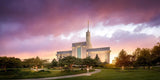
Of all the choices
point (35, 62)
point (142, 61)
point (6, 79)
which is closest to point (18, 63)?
point (35, 62)

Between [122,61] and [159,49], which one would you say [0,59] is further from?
[159,49]

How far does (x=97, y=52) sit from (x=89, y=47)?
1606cm

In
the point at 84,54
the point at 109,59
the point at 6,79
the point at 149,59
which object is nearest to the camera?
the point at 6,79

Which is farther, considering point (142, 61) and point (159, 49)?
point (142, 61)

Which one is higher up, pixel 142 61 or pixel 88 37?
A: pixel 88 37

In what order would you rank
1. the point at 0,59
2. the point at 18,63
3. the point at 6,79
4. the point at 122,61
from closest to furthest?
1. the point at 6,79
2. the point at 0,59
3. the point at 18,63
4. the point at 122,61

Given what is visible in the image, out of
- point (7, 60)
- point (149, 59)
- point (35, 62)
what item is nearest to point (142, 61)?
point (149, 59)

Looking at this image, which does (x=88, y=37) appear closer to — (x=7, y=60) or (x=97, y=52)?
(x=97, y=52)

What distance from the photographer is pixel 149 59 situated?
4944 centimetres

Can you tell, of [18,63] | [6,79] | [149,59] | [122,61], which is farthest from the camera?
[122,61]

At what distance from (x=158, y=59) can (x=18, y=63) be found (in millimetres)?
47825

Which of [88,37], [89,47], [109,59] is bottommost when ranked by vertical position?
[109,59]

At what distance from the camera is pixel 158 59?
4484 cm

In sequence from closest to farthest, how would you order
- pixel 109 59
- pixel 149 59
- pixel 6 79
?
pixel 6 79 → pixel 149 59 → pixel 109 59
